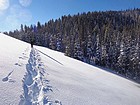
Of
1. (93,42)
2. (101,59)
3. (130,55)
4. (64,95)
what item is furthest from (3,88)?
(93,42)

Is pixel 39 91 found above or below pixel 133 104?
above

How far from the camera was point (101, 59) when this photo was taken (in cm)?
6856

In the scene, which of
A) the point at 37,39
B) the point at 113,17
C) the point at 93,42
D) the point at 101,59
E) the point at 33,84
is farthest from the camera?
the point at 113,17

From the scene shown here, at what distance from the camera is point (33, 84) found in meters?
10.1

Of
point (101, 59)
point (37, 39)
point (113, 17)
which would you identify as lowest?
point (101, 59)

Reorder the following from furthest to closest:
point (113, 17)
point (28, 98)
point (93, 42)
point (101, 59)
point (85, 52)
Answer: point (113, 17)
point (93, 42)
point (85, 52)
point (101, 59)
point (28, 98)

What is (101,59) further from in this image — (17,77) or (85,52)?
(17,77)

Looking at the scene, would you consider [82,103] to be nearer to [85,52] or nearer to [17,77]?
[17,77]

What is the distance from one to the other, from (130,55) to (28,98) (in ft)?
188

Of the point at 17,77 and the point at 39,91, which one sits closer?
the point at 39,91

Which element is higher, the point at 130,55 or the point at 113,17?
the point at 113,17

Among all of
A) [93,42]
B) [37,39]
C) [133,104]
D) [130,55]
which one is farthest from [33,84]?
[37,39]

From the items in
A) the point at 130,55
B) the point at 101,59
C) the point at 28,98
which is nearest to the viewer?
the point at 28,98

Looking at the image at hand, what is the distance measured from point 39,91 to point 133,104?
7.98 m
